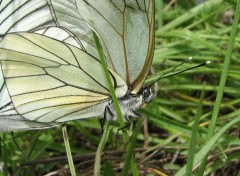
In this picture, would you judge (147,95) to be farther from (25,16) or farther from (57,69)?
(25,16)

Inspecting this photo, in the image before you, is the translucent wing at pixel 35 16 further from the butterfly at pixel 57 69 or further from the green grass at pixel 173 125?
the green grass at pixel 173 125

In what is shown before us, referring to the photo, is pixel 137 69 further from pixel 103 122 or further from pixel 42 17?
pixel 42 17

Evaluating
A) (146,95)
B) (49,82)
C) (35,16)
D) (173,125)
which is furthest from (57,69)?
(173,125)

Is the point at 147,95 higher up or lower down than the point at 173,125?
higher up

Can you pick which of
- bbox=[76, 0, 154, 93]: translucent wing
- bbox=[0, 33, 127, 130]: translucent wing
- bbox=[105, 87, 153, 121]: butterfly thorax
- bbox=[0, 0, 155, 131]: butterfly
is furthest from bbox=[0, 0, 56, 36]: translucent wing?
bbox=[105, 87, 153, 121]: butterfly thorax

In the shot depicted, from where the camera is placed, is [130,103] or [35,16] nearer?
[130,103]

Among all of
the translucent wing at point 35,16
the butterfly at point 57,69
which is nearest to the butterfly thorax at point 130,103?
the butterfly at point 57,69
